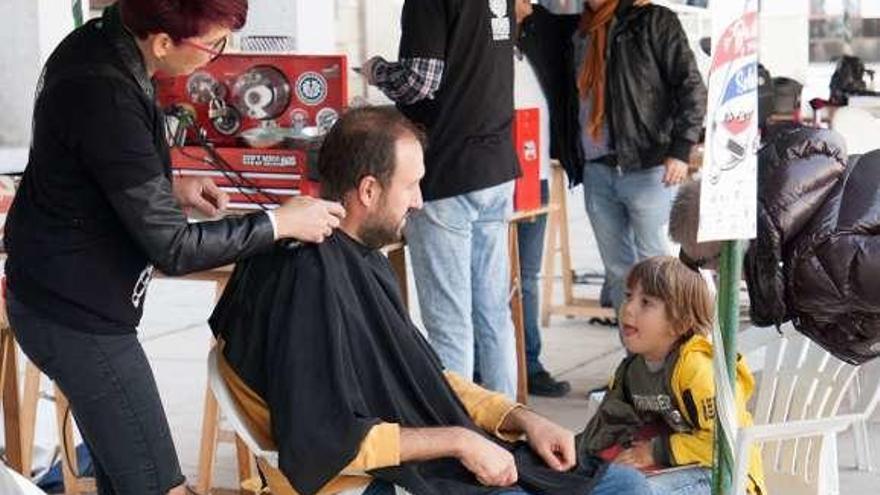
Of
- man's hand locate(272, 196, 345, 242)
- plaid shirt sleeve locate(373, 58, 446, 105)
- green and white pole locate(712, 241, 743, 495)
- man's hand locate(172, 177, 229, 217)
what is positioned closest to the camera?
green and white pole locate(712, 241, 743, 495)

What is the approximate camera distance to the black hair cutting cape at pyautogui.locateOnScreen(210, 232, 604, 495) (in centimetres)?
279

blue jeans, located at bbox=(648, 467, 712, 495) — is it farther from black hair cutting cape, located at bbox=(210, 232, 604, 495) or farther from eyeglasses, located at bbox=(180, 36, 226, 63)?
eyeglasses, located at bbox=(180, 36, 226, 63)

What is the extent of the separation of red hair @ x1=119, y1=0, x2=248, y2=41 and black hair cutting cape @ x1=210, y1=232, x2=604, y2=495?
44cm

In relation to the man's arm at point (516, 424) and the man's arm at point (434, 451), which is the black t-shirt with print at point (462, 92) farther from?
the man's arm at point (434, 451)

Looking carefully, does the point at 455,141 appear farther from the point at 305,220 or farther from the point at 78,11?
the point at 305,220

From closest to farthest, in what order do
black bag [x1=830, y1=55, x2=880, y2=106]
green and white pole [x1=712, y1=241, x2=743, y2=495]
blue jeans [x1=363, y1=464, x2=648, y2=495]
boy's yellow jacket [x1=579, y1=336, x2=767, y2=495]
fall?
green and white pole [x1=712, y1=241, x2=743, y2=495] < blue jeans [x1=363, y1=464, x2=648, y2=495] < boy's yellow jacket [x1=579, y1=336, x2=767, y2=495] < black bag [x1=830, y1=55, x2=880, y2=106]

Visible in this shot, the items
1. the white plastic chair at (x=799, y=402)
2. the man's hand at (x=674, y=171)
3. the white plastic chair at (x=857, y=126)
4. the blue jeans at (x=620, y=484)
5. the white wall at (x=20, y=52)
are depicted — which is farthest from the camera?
the white plastic chair at (x=857, y=126)

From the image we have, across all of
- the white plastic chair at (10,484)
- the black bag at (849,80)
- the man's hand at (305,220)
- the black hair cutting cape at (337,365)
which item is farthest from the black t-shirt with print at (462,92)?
the black bag at (849,80)

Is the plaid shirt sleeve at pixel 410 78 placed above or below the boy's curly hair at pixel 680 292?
above

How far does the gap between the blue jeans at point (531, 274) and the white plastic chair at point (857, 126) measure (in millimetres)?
2123

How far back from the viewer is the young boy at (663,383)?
140 inches

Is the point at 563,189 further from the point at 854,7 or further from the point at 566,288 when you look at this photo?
the point at 854,7

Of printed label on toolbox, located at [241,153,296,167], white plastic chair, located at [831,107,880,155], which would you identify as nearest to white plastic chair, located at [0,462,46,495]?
printed label on toolbox, located at [241,153,296,167]

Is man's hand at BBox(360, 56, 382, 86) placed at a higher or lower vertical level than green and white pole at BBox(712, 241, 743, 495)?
higher
